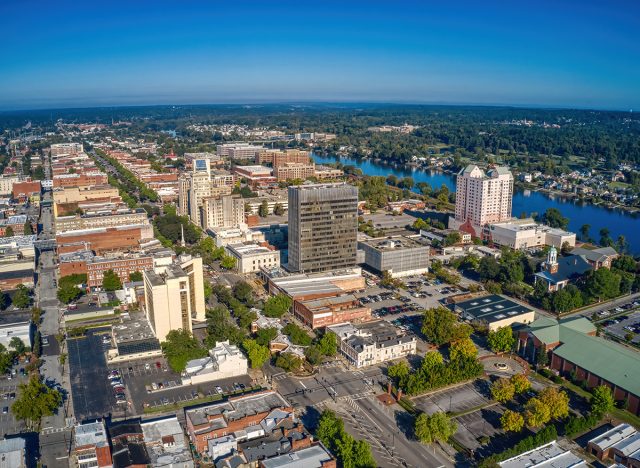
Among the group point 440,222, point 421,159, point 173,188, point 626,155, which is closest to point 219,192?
point 173,188

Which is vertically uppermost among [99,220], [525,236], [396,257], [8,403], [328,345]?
[99,220]

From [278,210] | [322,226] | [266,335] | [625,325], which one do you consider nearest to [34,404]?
[266,335]


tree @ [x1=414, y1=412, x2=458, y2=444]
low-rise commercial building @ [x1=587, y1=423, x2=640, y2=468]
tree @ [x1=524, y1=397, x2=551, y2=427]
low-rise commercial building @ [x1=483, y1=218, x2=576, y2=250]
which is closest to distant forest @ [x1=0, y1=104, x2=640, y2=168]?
low-rise commercial building @ [x1=483, y1=218, x2=576, y2=250]

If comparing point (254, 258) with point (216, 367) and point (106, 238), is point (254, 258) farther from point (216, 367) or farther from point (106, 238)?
point (216, 367)

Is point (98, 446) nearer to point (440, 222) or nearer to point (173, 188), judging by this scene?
point (440, 222)

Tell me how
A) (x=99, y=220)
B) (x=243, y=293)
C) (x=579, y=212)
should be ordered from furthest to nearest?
(x=579, y=212)
(x=99, y=220)
(x=243, y=293)
